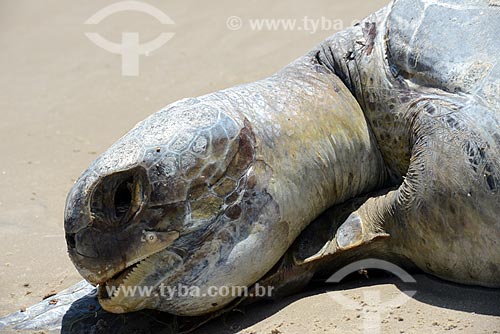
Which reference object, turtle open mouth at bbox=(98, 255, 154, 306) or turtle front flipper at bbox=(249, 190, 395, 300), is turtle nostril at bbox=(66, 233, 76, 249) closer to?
turtle open mouth at bbox=(98, 255, 154, 306)

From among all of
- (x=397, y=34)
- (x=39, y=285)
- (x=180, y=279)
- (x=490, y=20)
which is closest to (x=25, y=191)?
(x=39, y=285)

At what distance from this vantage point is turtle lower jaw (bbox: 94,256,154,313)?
9.03 ft

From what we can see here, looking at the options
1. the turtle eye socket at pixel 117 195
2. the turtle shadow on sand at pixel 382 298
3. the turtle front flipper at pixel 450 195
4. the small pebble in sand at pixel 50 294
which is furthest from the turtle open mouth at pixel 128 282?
the turtle front flipper at pixel 450 195

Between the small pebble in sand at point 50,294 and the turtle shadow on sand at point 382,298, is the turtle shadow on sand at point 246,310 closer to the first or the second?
the turtle shadow on sand at point 382,298

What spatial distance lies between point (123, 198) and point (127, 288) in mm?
276

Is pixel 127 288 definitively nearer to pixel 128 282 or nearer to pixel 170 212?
pixel 128 282

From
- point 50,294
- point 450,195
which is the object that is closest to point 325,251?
point 450,195

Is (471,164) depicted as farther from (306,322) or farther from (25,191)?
(25,191)

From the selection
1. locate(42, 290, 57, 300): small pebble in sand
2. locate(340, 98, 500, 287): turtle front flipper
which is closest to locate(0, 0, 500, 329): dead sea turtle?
locate(340, 98, 500, 287): turtle front flipper

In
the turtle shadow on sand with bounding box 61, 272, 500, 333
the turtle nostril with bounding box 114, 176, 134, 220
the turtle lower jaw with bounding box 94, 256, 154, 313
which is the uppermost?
the turtle nostril with bounding box 114, 176, 134, 220

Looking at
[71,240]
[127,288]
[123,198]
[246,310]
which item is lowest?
[246,310]

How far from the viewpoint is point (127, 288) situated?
2.76m

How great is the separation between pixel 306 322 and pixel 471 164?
0.68 metres

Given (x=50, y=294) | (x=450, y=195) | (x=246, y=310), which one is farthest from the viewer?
(x=50, y=294)
